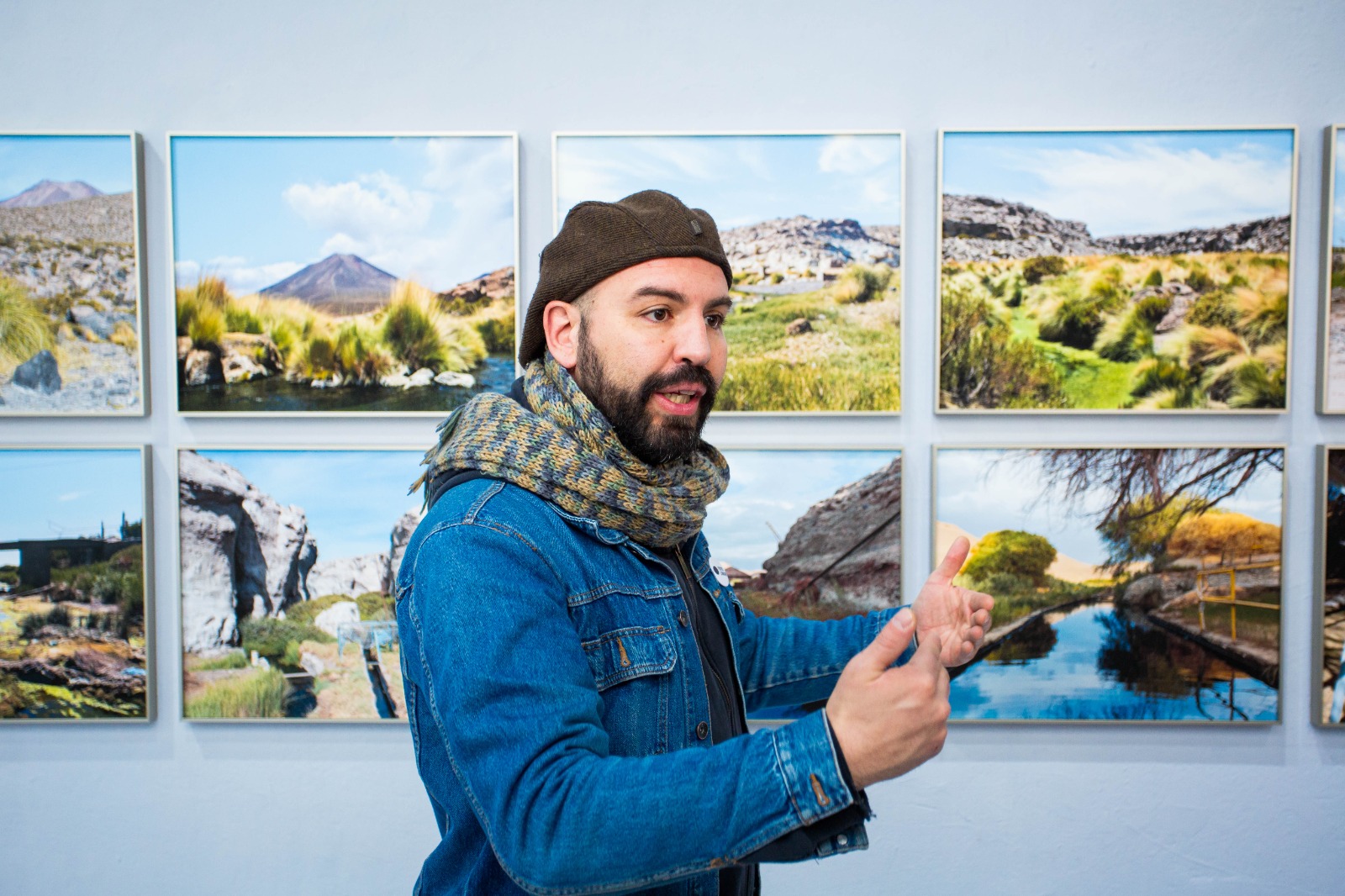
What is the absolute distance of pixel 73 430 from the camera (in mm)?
2012

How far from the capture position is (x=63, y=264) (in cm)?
198

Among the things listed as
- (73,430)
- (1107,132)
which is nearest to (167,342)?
(73,430)

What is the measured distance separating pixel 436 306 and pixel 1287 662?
2300 millimetres

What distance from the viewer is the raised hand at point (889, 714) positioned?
2.40 feet

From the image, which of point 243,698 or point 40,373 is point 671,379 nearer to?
point 243,698

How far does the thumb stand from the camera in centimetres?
75

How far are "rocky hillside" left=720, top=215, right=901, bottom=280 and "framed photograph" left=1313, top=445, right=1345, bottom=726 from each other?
123cm

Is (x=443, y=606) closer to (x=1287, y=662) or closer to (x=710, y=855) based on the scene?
(x=710, y=855)

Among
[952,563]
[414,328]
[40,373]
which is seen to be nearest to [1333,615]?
[952,563]

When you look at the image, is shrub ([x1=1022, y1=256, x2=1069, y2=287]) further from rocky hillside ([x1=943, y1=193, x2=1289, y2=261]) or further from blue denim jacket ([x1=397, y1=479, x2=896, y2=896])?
blue denim jacket ([x1=397, y1=479, x2=896, y2=896])

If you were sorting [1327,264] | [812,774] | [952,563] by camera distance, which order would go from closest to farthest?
[812,774], [952,563], [1327,264]

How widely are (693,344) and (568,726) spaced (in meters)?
0.49

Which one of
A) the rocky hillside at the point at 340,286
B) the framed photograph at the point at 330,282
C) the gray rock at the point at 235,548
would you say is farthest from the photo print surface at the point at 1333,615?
the gray rock at the point at 235,548

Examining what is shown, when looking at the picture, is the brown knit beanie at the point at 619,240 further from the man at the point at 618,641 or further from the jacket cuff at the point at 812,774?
the jacket cuff at the point at 812,774
